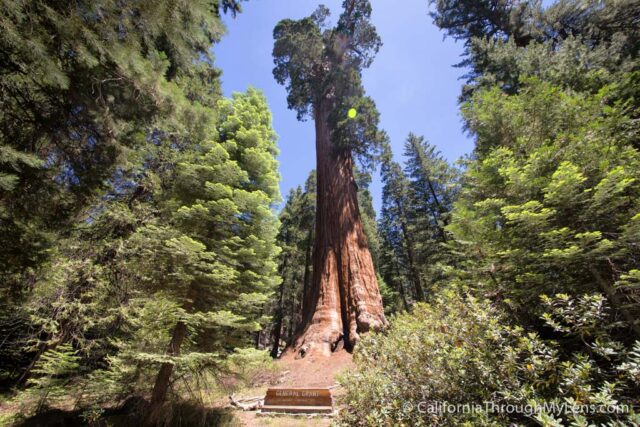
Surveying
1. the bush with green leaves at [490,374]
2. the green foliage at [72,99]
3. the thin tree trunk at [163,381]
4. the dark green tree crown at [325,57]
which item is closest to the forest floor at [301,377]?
the thin tree trunk at [163,381]

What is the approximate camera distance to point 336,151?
507 inches

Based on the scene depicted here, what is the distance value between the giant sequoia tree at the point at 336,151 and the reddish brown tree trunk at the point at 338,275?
3 centimetres

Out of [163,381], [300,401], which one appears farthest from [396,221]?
[163,381]

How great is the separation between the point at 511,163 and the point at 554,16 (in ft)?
36.3

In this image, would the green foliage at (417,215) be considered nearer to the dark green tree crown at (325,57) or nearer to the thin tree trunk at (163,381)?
the dark green tree crown at (325,57)

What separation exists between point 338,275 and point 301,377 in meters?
3.77

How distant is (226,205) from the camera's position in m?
5.67

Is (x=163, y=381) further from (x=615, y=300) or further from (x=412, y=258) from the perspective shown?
(x=412, y=258)

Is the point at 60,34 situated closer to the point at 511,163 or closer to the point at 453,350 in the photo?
the point at 453,350

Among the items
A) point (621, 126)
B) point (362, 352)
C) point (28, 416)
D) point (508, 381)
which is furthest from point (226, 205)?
point (621, 126)

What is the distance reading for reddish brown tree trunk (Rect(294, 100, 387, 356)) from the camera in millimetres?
8688

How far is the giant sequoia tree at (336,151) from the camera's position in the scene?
9023 millimetres

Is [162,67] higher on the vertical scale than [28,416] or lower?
higher

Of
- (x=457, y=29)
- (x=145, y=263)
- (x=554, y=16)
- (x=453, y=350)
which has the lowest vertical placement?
(x=453, y=350)
